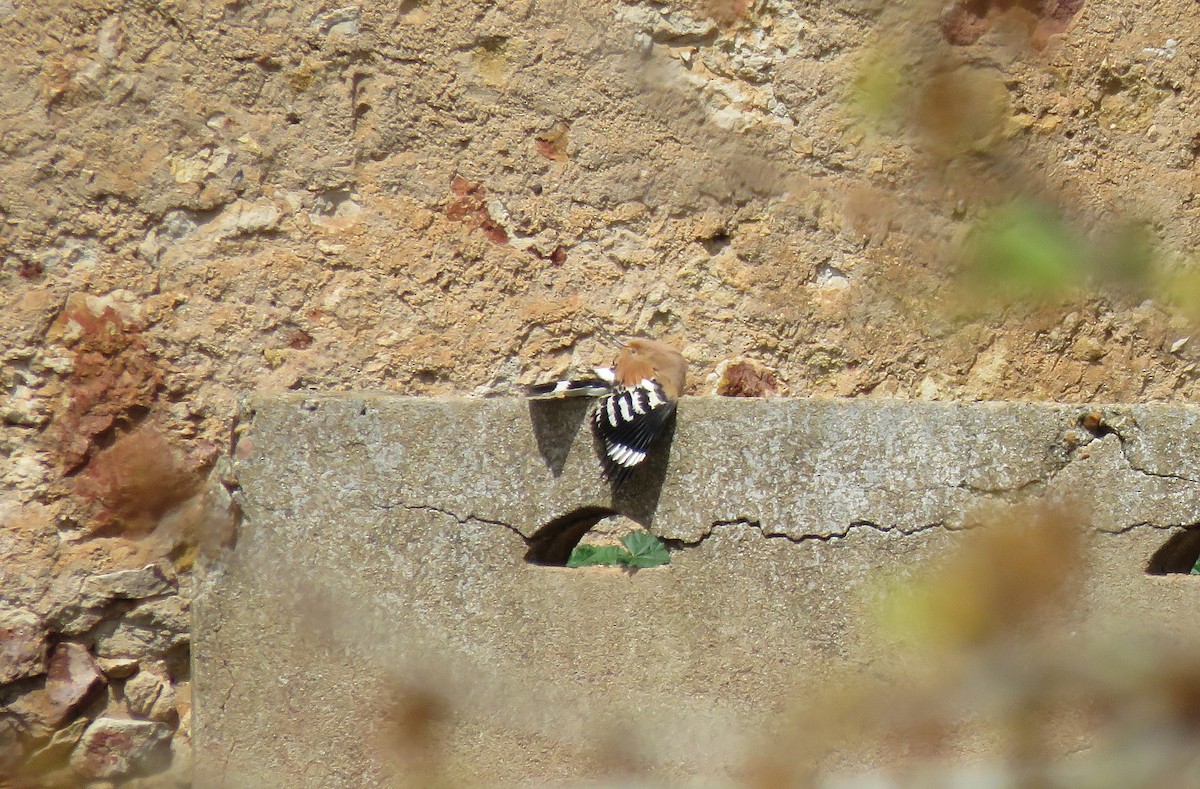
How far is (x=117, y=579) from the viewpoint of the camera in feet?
10.5

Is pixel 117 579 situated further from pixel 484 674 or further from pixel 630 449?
pixel 630 449

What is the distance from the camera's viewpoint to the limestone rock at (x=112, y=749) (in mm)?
3197

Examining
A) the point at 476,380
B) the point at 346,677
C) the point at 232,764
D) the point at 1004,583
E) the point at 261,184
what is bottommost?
the point at 232,764

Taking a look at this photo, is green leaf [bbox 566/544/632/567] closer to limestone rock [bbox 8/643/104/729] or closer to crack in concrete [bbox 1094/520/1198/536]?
limestone rock [bbox 8/643/104/729]

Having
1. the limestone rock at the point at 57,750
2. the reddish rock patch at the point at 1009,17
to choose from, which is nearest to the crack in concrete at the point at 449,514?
the limestone rock at the point at 57,750

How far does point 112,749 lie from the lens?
320cm

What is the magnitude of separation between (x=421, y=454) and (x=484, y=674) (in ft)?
1.81

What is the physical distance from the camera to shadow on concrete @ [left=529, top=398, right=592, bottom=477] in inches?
111

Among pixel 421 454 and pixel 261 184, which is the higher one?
Answer: pixel 261 184

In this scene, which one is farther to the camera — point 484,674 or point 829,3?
point 829,3

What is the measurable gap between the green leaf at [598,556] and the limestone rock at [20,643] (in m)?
1.57

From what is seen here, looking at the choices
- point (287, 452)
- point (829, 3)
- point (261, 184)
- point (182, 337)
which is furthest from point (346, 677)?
point (829, 3)

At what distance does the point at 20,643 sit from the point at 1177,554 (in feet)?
9.79

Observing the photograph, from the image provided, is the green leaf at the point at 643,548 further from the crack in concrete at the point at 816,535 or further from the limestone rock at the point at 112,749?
the limestone rock at the point at 112,749
